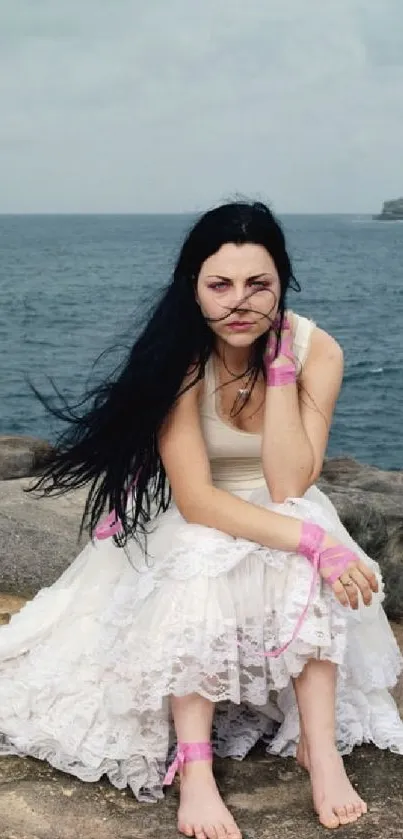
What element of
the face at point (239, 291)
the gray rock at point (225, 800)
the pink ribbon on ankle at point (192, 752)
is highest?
the face at point (239, 291)

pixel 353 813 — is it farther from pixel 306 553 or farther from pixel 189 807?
pixel 306 553

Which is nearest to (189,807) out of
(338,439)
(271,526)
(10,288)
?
(271,526)

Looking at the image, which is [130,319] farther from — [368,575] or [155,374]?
[368,575]

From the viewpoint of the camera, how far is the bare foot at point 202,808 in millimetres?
3055

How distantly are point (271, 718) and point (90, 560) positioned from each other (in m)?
0.77

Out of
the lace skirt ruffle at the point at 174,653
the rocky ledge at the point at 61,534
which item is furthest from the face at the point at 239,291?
the rocky ledge at the point at 61,534

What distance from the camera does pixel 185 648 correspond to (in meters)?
3.06

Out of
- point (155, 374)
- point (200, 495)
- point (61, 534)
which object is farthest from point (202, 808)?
point (61, 534)

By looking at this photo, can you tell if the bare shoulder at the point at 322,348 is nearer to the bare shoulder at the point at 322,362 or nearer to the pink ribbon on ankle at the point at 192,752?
the bare shoulder at the point at 322,362

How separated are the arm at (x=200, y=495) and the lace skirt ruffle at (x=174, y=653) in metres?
0.04

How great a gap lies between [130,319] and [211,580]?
93cm

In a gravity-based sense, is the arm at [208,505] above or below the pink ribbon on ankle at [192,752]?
above

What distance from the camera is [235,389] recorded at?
351cm

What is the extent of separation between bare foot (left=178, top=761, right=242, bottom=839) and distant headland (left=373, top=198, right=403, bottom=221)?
593ft
